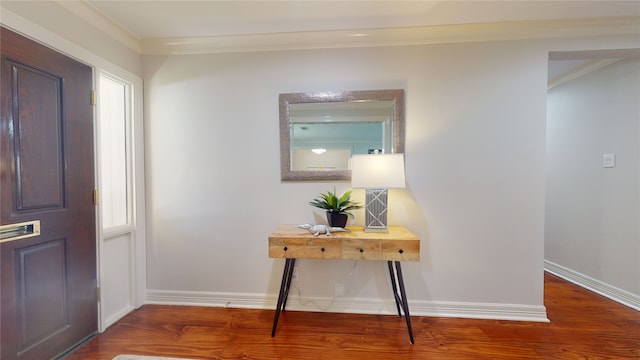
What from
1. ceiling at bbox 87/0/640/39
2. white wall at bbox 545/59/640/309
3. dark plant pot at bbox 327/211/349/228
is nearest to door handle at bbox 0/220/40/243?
ceiling at bbox 87/0/640/39

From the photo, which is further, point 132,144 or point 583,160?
point 583,160

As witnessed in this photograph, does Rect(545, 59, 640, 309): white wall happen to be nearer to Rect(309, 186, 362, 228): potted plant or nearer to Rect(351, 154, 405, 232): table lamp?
Rect(351, 154, 405, 232): table lamp

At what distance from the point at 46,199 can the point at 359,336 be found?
2.15m

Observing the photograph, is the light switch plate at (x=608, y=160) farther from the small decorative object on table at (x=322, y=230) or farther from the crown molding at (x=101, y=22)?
the crown molding at (x=101, y=22)

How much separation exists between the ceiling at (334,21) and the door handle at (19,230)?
134 centimetres

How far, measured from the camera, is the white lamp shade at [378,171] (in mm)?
1746

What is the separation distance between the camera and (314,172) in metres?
2.06

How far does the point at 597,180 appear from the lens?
2.37m

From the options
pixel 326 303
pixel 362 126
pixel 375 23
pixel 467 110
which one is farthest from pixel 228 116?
pixel 467 110

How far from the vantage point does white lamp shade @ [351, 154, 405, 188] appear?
1.75 m

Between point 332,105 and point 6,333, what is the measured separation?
2344 millimetres

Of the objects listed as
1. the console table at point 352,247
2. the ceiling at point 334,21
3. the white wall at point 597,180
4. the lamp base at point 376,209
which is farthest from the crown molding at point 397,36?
the console table at point 352,247

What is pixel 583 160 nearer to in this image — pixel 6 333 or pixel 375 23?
pixel 375 23

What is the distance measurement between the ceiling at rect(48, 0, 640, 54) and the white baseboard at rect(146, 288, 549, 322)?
6.81 feet
